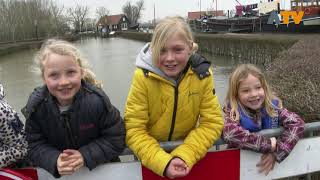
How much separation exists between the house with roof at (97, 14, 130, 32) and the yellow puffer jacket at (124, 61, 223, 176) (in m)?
126

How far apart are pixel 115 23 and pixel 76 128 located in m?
129

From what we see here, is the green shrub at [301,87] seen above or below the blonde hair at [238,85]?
below

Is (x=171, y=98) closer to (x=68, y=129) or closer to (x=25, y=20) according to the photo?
(x=68, y=129)

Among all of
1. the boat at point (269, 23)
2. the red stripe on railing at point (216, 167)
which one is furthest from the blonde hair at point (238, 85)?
the boat at point (269, 23)

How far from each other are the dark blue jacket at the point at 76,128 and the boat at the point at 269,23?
29.0 meters

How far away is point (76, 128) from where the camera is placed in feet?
7.89

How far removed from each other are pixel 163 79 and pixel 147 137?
347mm

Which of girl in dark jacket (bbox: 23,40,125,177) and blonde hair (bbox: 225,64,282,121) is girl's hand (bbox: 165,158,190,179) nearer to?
girl in dark jacket (bbox: 23,40,125,177)

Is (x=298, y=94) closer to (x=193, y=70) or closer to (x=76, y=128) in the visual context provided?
(x=193, y=70)

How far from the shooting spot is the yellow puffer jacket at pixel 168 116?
245cm

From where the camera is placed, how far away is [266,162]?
109 inches

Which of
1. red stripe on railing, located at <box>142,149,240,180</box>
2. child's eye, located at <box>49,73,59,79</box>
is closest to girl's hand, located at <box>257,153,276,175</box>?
red stripe on railing, located at <box>142,149,240,180</box>

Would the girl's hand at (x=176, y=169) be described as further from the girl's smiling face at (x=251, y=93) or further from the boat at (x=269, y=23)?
the boat at (x=269, y=23)

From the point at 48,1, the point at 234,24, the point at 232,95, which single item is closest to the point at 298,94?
the point at 232,95
